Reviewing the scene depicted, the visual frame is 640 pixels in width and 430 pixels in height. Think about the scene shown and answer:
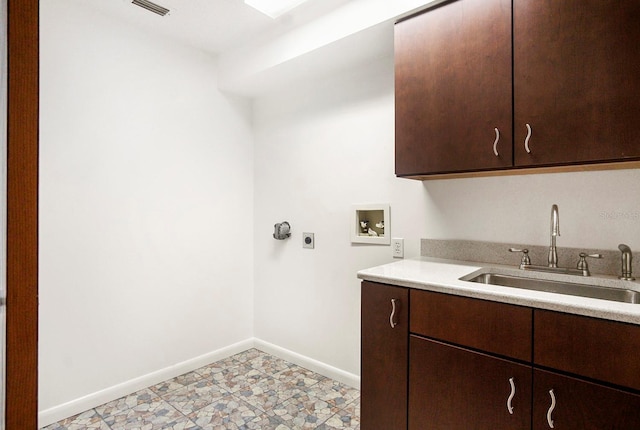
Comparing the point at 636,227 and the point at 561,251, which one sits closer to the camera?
the point at 636,227

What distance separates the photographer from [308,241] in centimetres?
267

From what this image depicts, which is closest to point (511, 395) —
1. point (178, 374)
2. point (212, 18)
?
point (178, 374)

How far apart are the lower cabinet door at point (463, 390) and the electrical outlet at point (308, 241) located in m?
1.26

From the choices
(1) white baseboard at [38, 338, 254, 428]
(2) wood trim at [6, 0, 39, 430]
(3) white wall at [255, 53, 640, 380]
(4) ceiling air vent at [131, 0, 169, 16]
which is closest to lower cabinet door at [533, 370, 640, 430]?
(3) white wall at [255, 53, 640, 380]

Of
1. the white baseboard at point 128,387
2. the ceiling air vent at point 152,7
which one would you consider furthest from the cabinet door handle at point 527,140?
the white baseboard at point 128,387

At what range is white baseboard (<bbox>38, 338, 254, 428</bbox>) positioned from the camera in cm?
199

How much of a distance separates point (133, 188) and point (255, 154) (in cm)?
107

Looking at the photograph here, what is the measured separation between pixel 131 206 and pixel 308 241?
1.25 m

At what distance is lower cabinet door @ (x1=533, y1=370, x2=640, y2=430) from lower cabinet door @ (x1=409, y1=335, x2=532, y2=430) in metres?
0.04

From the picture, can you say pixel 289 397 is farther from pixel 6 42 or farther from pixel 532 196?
pixel 6 42

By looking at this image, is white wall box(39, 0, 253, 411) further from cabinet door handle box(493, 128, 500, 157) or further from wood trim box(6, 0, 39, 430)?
cabinet door handle box(493, 128, 500, 157)

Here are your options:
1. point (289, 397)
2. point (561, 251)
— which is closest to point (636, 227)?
point (561, 251)

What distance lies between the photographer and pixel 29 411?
3.30ft

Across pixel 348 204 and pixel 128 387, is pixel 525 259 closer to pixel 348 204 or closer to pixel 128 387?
pixel 348 204
